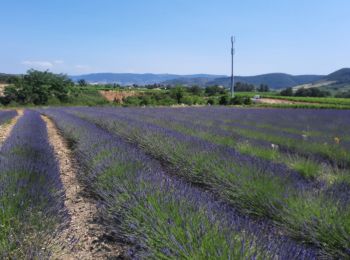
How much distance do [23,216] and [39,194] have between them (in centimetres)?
43

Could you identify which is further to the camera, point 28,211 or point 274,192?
point 274,192

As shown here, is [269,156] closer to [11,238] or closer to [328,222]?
[328,222]

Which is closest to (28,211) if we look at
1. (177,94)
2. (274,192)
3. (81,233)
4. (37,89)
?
(81,233)

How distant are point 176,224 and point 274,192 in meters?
1.42

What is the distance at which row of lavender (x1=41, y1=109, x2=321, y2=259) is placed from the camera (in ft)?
6.84

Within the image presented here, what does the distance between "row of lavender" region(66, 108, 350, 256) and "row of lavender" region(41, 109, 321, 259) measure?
0.93ft

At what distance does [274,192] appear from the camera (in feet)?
11.9

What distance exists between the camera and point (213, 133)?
8.97 m

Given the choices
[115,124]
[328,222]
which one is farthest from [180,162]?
[115,124]

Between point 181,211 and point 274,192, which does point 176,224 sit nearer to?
point 181,211

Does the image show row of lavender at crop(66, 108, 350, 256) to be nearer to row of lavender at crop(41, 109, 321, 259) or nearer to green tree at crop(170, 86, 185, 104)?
row of lavender at crop(41, 109, 321, 259)

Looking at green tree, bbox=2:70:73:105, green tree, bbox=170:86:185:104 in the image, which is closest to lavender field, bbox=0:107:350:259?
green tree, bbox=170:86:185:104

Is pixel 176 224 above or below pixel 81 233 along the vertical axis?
above

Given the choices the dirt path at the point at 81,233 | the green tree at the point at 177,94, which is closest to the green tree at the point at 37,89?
the green tree at the point at 177,94
